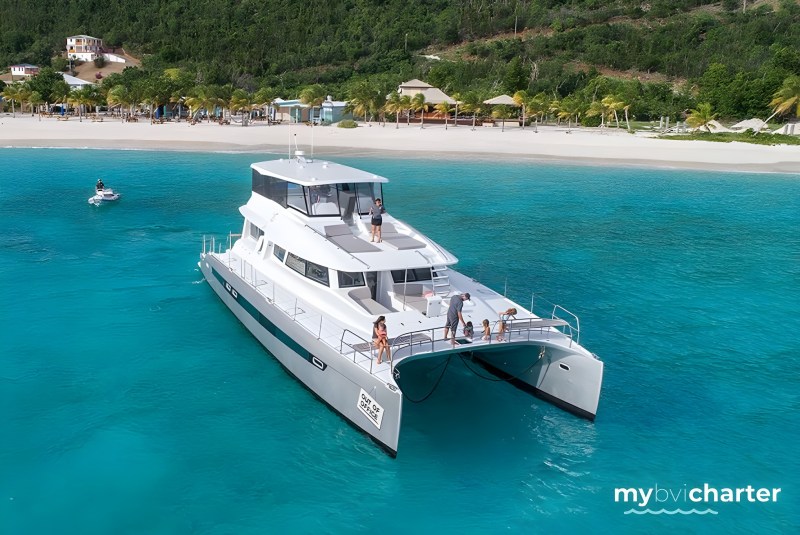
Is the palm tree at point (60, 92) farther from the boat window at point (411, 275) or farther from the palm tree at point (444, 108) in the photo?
the boat window at point (411, 275)

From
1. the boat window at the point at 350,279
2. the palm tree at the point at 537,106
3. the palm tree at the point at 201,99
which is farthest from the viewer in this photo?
the palm tree at the point at 537,106

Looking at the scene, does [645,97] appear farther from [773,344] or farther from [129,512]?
[129,512]

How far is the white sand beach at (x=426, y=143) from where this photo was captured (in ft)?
199

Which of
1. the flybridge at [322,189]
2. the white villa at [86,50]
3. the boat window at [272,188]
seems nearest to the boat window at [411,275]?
the flybridge at [322,189]

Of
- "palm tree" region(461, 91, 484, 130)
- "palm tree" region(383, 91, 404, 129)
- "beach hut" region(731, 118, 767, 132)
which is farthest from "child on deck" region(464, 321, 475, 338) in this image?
"beach hut" region(731, 118, 767, 132)

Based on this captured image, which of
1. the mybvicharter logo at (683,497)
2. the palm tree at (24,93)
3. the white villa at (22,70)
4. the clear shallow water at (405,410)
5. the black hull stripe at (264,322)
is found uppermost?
the white villa at (22,70)

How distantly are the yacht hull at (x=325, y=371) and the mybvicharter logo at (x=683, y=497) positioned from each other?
4431 millimetres

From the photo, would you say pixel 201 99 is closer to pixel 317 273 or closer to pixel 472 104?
pixel 472 104

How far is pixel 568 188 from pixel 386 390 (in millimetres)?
36880

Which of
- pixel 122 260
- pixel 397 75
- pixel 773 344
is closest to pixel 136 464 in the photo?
pixel 122 260

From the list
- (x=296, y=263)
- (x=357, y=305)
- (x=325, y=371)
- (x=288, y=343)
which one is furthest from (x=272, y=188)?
(x=325, y=371)

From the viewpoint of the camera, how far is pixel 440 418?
610 inches

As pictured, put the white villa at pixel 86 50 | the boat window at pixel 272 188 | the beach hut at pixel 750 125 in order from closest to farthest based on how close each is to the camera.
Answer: the boat window at pixel 272 188 → the beach hut at pixel 750 125 → the white villa at pixel 86 50

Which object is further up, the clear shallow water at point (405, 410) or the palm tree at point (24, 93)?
the palm tree at point (24, 93)
